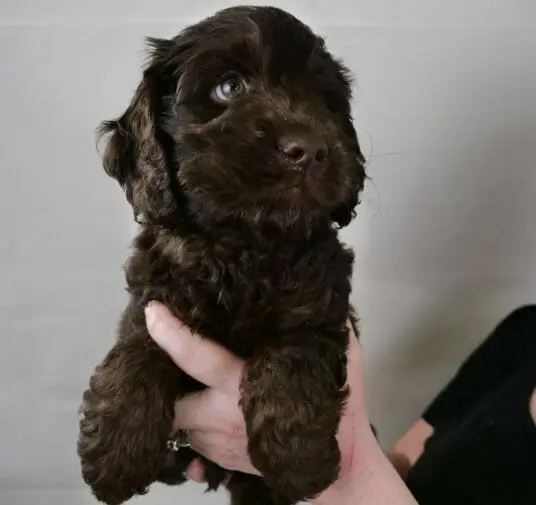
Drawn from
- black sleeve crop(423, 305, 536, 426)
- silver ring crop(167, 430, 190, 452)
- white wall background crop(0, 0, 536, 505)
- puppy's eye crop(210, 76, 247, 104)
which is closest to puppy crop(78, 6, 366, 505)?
puppy's eye crop(210, 76, 247, 104)

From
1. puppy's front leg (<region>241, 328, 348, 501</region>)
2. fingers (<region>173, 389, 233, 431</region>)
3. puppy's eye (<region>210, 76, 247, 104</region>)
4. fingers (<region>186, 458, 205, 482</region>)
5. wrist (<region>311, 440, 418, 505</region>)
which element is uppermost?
puppy's eye (<region>210, 76, 247, 104</region>)

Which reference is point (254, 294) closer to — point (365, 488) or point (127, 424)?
point (127, 424)

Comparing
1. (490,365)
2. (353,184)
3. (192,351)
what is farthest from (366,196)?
(192,351)

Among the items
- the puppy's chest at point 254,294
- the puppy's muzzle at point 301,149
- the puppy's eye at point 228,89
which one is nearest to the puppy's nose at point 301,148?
the puppy's muzzle at point 301,149

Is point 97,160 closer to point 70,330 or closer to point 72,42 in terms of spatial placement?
point 72,42

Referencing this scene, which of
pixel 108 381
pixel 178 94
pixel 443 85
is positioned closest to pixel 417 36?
pixel 443 85

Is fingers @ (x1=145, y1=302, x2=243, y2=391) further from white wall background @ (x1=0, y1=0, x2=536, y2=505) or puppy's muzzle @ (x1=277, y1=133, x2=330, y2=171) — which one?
white wall background @ (x1=0, y1=0, x2=536, y2=505)

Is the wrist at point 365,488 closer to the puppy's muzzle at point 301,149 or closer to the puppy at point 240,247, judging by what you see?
the puppy at point 240,247
